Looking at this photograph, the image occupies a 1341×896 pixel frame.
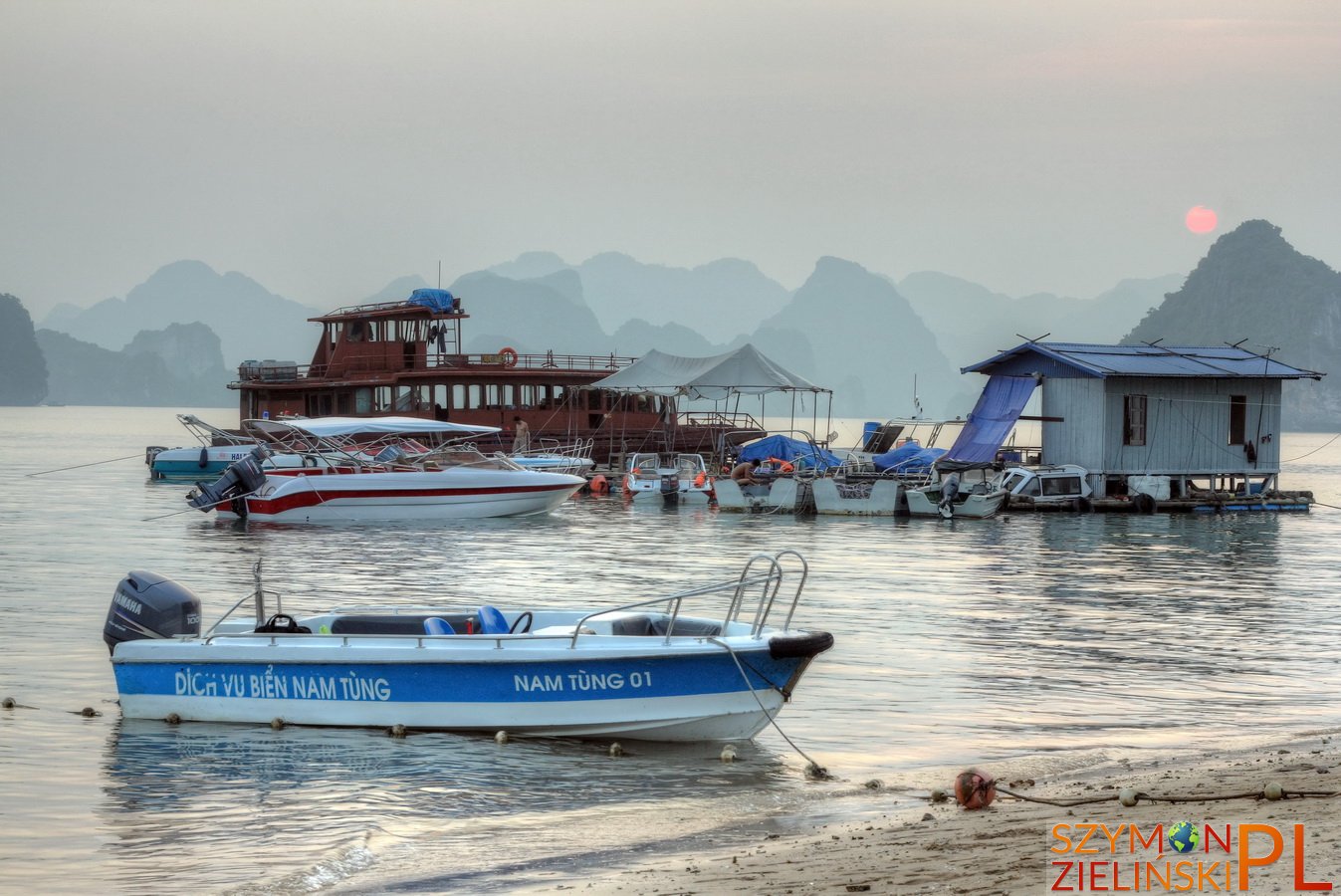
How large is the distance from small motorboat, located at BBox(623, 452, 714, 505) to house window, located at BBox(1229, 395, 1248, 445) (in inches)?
759

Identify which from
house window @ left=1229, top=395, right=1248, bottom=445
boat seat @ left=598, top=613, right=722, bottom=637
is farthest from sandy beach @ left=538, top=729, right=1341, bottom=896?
house window @ left=1229, top=395, right=1248, bottom=445

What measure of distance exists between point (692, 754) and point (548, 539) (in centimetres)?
2478

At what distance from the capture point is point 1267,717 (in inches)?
636

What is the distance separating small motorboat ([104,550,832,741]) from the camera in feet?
45.4

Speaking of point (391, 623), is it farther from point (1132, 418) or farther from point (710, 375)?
point (1132, 418)

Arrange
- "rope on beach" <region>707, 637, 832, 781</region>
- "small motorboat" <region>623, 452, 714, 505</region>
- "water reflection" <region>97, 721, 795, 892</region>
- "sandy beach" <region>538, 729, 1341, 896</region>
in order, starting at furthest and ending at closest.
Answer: "small motorboat" <region>623, 452, 714, 505</region> → "rope on beach" <region>707, 637, 832, 781</region> → "water reflection" <region>97, 721, 795, 892</region> → "sandy beach" <region>538, 729, 1341, 896</region>

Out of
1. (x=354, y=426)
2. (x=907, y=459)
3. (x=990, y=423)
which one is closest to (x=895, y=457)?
(x=907, y=459)

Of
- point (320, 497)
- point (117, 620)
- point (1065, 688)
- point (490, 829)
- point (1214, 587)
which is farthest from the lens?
point (320, 497)

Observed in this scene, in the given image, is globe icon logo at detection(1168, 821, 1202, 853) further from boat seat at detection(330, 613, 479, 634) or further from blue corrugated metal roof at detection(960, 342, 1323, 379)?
blue corrugated metal roof at detection(960, 342, 1323, 379)

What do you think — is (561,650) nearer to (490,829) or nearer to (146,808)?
(490,829)

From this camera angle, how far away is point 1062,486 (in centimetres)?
4794

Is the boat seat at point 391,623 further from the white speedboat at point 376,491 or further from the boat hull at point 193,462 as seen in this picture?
the boat hull at point 193,462

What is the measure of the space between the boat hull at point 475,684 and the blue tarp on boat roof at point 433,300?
55081 mm

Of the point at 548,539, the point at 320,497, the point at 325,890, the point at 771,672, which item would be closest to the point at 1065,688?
the point at 771,672
